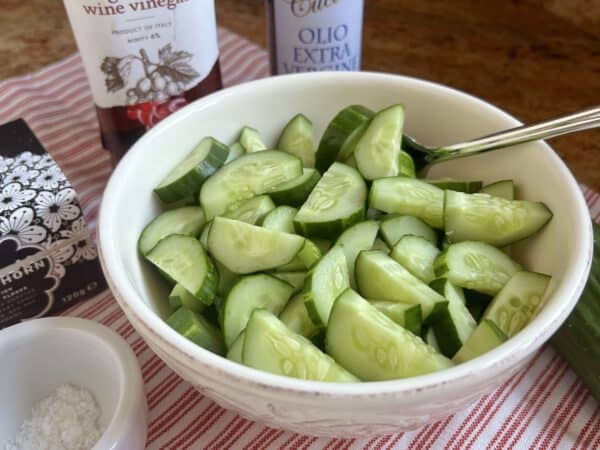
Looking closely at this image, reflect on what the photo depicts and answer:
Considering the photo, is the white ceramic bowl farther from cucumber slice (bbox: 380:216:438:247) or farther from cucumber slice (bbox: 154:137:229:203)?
cucumber slice (bbox: 380:216:438:247)

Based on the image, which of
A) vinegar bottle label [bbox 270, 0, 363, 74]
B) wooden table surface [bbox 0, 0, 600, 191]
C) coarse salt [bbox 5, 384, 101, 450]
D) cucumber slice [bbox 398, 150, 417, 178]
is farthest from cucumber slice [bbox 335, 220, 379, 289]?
wooden table surface [bbox 0, 0, 600, 191]

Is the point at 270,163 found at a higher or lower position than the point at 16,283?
higher

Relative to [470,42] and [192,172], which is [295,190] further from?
[470,42]

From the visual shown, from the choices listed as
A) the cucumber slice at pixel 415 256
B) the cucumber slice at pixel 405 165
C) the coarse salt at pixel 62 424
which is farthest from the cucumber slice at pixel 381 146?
the coarse salt at pixel 62 424

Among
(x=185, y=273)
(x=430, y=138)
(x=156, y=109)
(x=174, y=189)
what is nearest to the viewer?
(x=185, y=273)

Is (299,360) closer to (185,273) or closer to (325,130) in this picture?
(185,273)

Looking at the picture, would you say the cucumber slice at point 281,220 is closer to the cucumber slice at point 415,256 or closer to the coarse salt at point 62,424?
the cucumber slice at point 415,256

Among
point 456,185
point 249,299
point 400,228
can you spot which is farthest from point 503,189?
point 249,299

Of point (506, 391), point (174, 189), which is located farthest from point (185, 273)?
point (506, 391)

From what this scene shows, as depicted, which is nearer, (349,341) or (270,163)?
(349,341)
